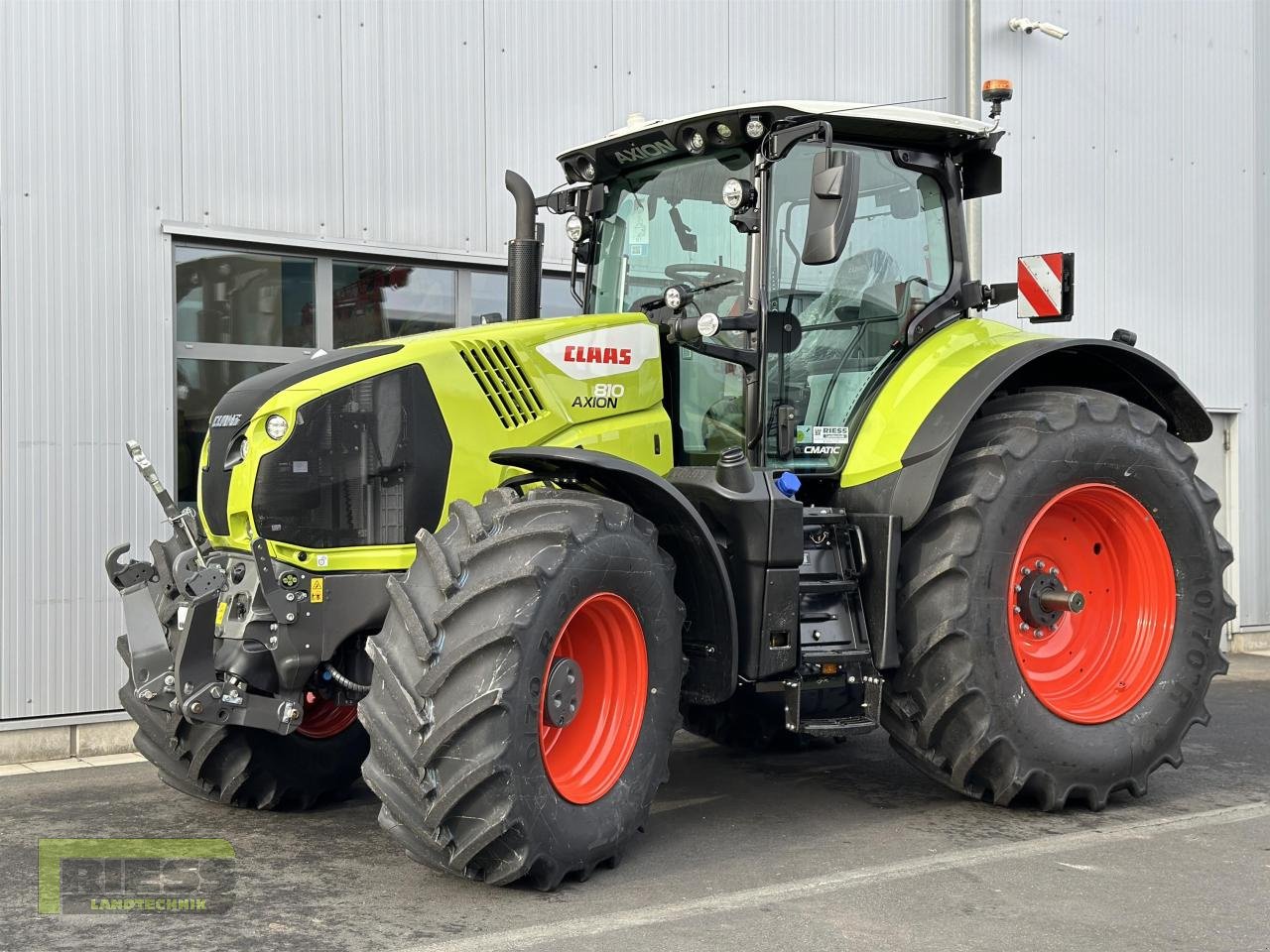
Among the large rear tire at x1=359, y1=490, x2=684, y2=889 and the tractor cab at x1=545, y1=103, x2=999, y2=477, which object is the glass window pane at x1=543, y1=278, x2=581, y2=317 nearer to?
the tractor cab at x1=545, y1=103, x2=999, y2=477

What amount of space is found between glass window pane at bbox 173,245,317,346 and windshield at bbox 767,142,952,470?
11.9 ft

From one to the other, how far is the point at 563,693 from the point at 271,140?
15.3 ft

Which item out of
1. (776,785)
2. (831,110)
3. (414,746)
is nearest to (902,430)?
(831,110)

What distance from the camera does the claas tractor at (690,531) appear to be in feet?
15.3

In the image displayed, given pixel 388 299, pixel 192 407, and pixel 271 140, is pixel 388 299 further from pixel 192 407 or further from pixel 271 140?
pixel 192 407

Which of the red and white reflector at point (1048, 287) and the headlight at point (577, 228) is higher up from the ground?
the headlight at point (577, 228)

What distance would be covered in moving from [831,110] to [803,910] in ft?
10.2

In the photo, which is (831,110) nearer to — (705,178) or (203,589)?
(705,178)

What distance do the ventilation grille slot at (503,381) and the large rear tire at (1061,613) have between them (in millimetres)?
1634
